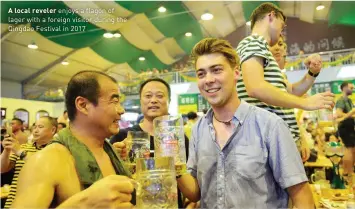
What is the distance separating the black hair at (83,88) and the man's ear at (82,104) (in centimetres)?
1

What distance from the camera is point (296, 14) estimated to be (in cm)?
902

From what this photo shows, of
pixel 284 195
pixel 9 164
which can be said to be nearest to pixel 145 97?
pixel 284 195

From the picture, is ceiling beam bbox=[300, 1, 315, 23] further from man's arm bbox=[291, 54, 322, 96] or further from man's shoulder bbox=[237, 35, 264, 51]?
man's shoulder bbox=[237, 35, 264, 51]

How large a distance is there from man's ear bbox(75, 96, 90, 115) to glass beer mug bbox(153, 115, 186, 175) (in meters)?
0.25

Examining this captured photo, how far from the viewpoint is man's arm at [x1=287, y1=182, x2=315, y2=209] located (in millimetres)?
1045

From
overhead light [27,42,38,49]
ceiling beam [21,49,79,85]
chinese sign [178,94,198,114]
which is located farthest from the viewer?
chinese sign [178,94,198,114]

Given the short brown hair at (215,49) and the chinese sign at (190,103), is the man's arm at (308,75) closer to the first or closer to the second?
the short brown hair at (215,49)

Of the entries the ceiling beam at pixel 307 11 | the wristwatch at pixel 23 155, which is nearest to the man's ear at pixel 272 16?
the wristwatch at pixel 23 155

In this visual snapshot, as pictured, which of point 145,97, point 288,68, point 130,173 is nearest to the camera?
point 130,173

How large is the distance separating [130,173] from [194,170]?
0.25m

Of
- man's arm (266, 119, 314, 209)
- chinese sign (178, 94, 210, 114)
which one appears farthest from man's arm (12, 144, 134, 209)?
chinese sign (178, 94, 210, 114)

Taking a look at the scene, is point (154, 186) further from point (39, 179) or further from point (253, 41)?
point (253, 41)

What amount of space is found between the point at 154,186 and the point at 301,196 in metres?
0.58

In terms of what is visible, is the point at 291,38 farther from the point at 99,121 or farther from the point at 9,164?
the point at 99,121
